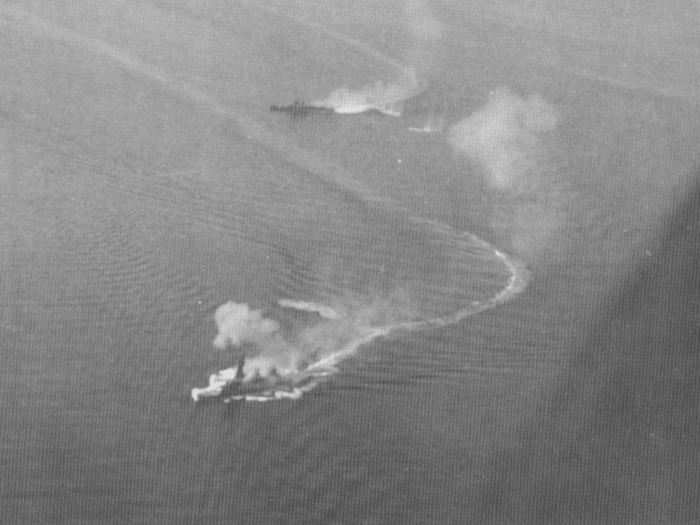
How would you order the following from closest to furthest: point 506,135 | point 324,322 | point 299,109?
point 324,322
point 506,135
point 299,109

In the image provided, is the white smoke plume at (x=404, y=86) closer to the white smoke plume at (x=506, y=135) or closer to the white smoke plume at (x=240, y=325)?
the white smoke plume at (x=506, y=135)

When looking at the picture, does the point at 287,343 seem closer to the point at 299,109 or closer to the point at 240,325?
the point at 240,325

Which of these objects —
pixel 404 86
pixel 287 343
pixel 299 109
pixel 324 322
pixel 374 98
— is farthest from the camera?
pixel 404 86

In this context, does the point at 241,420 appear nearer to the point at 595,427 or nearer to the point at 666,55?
the point at 595,427

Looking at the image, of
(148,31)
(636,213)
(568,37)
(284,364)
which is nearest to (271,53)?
(148,31)

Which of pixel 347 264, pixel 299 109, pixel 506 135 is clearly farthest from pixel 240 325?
pixel 506 135

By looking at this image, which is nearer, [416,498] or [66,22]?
[416,498]
